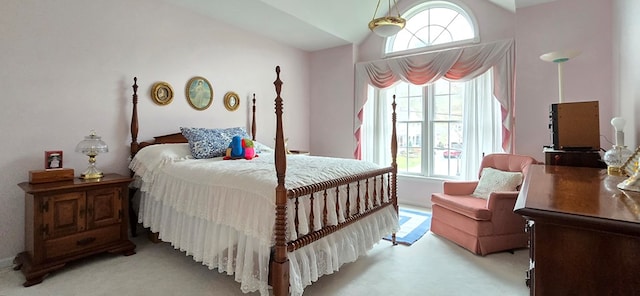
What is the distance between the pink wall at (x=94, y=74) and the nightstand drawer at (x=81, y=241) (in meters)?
0.56

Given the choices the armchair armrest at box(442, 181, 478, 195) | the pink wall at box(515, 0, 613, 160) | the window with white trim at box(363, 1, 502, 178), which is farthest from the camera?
the window with white trim at box(363, 1, 502, 178)

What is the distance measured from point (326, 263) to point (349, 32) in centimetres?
373

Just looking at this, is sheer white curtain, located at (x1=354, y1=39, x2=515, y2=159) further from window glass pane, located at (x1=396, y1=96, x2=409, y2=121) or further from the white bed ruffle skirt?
the white bed ruffle skirt

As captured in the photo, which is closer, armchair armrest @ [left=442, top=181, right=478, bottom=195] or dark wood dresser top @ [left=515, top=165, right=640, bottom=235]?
dark wood dresser top @ [left=515, top=165, right=640, bottom=235]

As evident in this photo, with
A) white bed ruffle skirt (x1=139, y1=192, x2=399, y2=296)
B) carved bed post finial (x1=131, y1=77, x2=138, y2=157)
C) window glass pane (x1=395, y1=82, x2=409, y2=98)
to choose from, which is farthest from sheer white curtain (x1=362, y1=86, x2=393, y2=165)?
carved bed post finial (x1=131, y1=77, x2=138, y2=157)

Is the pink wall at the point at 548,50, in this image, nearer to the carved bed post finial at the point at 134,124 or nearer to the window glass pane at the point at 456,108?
the window glass pane at the point at 456,108

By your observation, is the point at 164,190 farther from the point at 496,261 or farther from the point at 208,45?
the point at 496,261

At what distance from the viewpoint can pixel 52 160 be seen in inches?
103

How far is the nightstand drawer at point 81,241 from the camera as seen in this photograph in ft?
7.68

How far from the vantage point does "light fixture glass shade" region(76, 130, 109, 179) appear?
269 cm

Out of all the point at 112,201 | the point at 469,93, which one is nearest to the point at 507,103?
the point at 469,93

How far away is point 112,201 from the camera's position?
269 centimetres

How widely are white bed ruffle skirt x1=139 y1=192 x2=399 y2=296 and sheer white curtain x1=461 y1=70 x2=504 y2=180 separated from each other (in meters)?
1.91

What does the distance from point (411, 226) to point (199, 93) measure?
10.2 feet
